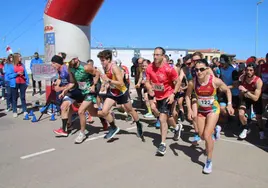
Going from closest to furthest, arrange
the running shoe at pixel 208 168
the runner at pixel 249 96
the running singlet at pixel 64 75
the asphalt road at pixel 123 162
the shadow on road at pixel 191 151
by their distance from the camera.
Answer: the asphalt road at pixel 123 162
the running shoe at pixel 208 168
the shadow on road at pixel 191 151
the runner at pixel 249 96
the running singlet at pixel 64 75

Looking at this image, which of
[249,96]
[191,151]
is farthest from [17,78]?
[249,96]

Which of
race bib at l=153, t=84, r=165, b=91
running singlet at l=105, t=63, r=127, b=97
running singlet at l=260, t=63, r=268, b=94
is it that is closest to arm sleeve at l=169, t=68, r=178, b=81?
race bib at l=153, t=84, r=165, b=91

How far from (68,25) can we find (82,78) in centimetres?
394

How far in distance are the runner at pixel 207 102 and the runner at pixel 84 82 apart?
2.30 metres

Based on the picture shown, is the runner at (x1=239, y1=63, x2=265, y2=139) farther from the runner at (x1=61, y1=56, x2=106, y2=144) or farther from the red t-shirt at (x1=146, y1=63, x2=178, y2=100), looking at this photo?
the runner at (x1=61, y1=56, x2=106, y2=144)

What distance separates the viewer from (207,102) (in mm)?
4527

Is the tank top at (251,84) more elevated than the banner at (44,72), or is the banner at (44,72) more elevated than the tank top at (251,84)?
the banner at (44,72)

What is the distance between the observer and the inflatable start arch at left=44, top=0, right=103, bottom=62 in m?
9.02

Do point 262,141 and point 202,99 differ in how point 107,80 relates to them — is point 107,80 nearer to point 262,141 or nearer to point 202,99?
point 202,99

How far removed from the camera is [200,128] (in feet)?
15.3

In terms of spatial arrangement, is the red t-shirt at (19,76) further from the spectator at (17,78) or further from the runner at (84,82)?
the runner at (84,82)

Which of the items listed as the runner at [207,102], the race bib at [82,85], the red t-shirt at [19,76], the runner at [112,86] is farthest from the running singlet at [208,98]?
the red t-shirt at [19,76]

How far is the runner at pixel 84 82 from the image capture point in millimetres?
5926

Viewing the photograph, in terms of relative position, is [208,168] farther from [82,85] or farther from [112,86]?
[82,85]
